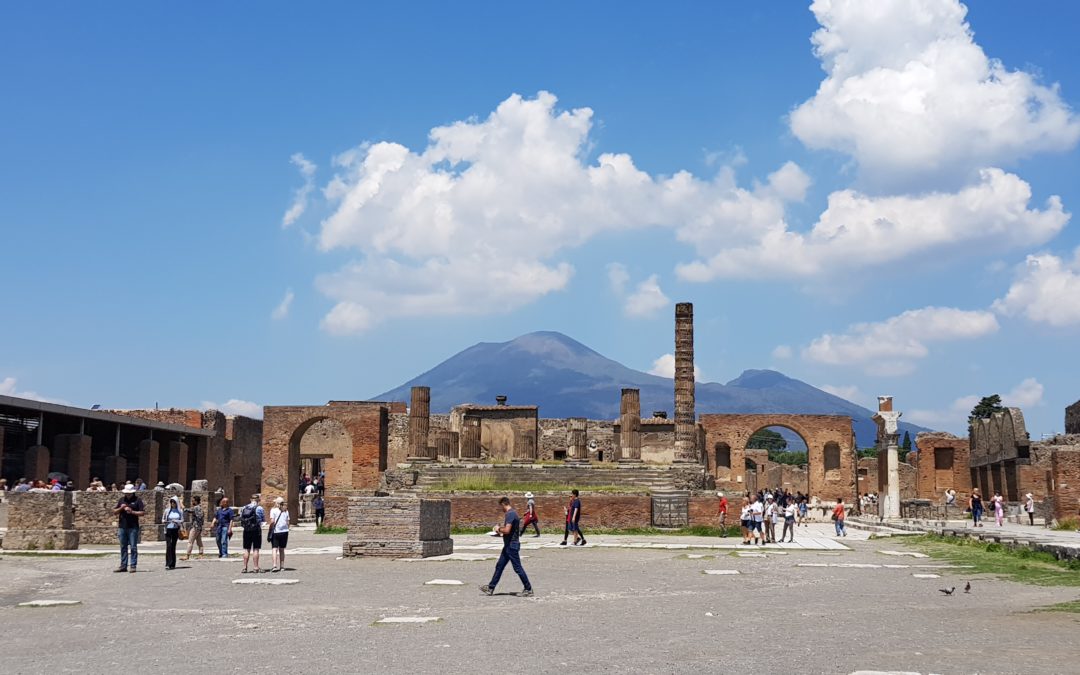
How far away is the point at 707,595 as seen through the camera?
13406mm

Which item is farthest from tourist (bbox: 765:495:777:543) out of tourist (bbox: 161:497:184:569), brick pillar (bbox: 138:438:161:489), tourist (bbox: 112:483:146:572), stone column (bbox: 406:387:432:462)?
brick pillar (bbox: 138:438:161:489)

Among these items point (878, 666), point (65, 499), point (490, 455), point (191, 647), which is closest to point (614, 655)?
point (878, 666)

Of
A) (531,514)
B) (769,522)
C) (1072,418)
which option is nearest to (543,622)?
(531,514)

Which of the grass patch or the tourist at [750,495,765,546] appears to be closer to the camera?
the grass patch

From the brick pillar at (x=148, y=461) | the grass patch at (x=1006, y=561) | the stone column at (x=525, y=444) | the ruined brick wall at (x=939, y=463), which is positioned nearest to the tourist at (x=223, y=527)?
the grass patch at (x=1006, y=561)

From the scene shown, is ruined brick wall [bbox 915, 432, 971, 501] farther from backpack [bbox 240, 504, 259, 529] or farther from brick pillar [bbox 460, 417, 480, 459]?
backpack [bbox 240, 504, 259, 529]

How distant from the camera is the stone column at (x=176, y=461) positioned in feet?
141

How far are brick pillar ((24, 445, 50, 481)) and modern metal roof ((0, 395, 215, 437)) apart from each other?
1.31m

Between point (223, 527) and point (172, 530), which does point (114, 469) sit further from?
point (172, 530)

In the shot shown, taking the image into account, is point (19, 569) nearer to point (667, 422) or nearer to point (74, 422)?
point (74, 422)

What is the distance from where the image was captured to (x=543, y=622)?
1070 centimetres

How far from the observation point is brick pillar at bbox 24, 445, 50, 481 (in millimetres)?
31234

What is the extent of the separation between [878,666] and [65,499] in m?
19.2

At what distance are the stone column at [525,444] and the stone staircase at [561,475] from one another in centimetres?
1420
